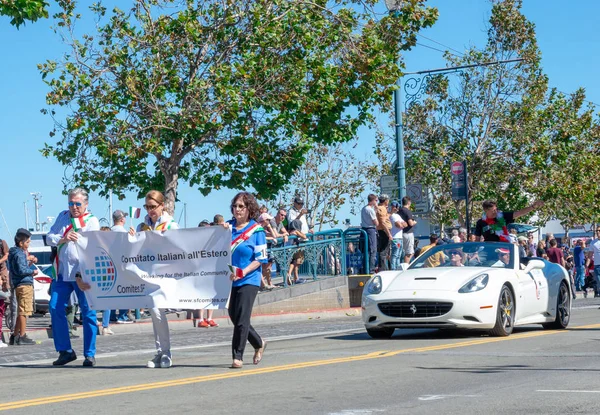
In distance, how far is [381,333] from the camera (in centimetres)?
1441

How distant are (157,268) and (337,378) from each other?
111 inches

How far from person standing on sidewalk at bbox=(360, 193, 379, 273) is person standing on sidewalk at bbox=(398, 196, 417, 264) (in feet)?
2.45

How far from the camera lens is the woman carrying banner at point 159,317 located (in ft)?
35.8

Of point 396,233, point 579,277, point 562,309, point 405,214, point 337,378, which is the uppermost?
point 405,214

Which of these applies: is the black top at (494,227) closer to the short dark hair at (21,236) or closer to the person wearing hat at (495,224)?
the person wearing hat at (495,224)

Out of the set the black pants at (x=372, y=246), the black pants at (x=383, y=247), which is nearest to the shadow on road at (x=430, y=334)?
the black pants at (x=372, y=246)

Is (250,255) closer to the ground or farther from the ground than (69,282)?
farther from the ground

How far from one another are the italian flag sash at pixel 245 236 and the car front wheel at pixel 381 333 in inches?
164

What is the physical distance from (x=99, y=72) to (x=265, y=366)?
1665 cm

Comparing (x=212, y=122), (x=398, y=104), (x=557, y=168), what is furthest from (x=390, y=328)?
(x=557, y=168)

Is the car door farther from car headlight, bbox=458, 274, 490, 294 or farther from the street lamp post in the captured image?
the street lamp post

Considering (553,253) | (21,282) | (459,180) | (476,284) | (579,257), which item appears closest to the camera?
(476,284)

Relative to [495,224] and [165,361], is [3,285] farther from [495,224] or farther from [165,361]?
[495,224]

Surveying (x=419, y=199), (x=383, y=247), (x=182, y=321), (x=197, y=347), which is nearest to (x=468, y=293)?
(x=197, y=347)
